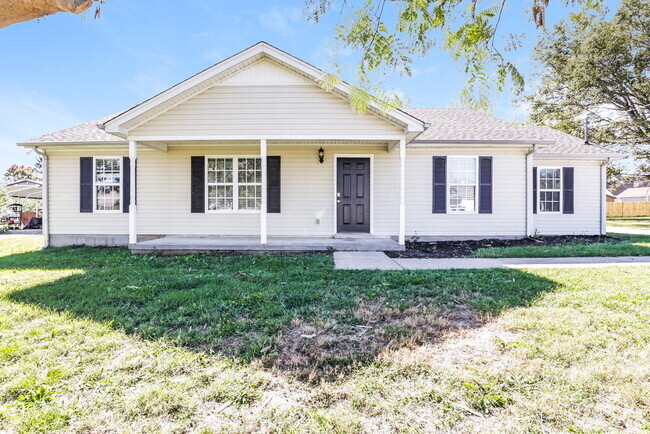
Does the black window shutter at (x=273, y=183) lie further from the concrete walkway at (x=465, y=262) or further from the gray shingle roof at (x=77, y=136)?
the gray shingle roof at (x=77, y=136)

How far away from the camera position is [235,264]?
5.92 m

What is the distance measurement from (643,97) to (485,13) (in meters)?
24.1

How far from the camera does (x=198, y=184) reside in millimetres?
8555

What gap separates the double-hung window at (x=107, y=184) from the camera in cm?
876

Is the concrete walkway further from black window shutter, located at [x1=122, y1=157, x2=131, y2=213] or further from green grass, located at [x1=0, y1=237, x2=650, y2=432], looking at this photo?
black window shutter, located at [x1=122, y1=157, x2=131, y2=213]

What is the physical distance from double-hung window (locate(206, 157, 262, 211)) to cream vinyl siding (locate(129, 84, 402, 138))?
1.46 m

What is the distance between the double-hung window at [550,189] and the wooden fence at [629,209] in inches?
938

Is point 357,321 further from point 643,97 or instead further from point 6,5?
point 643,97

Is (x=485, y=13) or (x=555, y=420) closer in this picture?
(x=555, y=420)

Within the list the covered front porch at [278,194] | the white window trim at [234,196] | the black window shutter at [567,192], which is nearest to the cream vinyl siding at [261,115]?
the covered front porch at [278,194]

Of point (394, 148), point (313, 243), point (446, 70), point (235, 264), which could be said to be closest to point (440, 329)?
point (446, 70)

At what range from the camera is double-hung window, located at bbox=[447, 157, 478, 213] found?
28.9 feet

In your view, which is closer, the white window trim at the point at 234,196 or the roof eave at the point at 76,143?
the roof eave at the point at 76,143

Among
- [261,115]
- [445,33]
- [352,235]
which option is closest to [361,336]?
[445,33]
